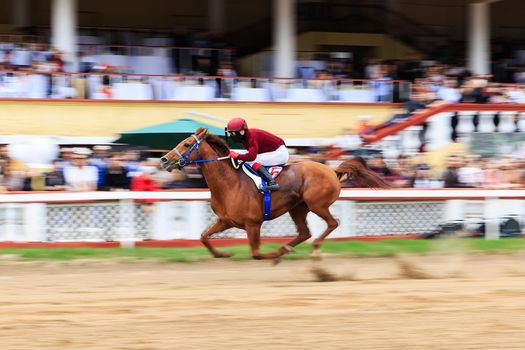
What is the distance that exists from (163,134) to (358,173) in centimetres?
437

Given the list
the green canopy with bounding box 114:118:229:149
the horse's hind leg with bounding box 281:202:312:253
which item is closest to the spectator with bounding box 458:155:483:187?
the green canopy with bounding box 114:118:229:149

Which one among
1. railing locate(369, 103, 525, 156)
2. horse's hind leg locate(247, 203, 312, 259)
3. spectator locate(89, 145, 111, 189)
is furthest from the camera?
railing locate(369, 103, 525, 156)

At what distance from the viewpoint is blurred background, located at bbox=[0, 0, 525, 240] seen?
15383 mm

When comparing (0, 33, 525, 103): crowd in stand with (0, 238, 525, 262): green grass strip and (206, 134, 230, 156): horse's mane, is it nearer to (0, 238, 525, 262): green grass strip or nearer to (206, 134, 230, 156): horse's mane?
(0, 238, 525, 262): green grass strip

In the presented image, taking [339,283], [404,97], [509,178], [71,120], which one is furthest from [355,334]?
[404,97]

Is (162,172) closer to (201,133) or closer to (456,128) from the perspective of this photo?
(201,133)

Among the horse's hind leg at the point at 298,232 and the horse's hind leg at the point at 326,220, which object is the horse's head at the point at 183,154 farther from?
the horse's hind leg at the point at 326,220

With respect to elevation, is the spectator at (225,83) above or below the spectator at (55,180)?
above

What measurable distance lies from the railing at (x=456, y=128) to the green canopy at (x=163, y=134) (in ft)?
11.4

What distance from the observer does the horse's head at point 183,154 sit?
11.2 meters

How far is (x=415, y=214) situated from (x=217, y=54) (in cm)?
701

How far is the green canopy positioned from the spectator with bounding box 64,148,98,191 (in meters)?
1.45

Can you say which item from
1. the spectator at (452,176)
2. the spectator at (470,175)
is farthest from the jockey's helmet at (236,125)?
the spectator at (470,175)

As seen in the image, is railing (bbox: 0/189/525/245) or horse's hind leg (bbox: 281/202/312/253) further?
railing (bbox: 0/189/525/245)
